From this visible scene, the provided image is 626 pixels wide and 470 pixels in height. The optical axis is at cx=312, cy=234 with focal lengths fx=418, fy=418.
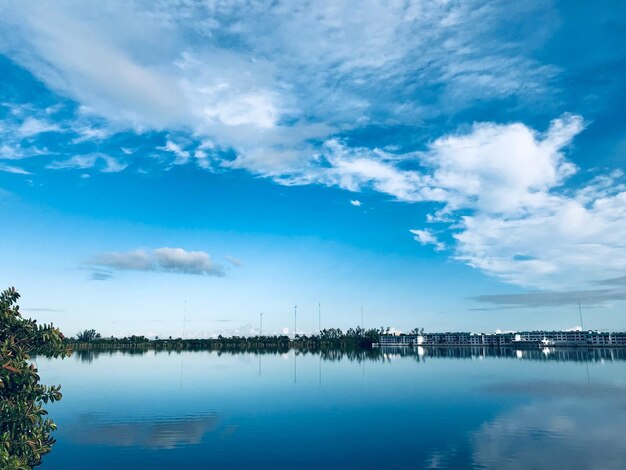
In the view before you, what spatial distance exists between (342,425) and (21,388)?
43.4m

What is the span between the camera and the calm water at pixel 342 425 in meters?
44.9

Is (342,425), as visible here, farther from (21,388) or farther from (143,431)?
(21,388)

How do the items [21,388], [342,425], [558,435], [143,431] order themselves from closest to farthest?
[21,388]
[558,435]
[143,431]
[342,425]

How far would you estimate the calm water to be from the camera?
44.9 meters

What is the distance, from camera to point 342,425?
60781mm

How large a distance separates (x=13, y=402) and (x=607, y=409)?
85.5m

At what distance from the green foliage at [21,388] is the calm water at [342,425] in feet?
54.7

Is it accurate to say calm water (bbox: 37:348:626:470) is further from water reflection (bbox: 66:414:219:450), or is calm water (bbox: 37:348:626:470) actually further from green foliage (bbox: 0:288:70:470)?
green foliage (bbox: 0:288:70:470)

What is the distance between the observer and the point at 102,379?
119 metres

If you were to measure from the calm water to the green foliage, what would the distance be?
16.7m

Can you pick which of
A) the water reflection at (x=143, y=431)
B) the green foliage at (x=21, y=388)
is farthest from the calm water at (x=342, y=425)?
the green foliage at (x=21, y=388)

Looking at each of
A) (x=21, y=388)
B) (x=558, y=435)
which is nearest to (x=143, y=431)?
(x=21, y=388)

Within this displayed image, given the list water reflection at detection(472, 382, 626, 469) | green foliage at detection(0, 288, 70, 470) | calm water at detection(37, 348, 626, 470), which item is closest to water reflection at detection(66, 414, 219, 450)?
calm water at detection(37, 348, 626, 470)

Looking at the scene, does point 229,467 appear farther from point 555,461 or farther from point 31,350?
point 555,461
